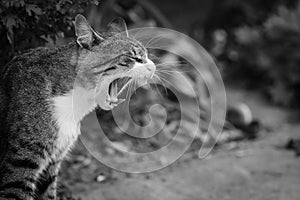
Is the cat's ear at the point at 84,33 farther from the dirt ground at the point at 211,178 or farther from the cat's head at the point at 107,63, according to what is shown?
the dirt ground at the point at 211,178

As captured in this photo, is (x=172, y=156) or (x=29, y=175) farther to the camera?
(x=172, y=156)

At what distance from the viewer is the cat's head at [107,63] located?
389 cm

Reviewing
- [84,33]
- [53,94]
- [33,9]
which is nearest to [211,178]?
[53,94]

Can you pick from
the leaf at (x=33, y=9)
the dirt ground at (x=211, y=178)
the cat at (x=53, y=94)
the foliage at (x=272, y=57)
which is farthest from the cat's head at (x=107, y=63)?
the foliage at (x=272, y=57)

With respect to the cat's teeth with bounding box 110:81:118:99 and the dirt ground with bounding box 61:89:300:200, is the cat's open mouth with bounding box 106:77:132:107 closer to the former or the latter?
the cat's teeth with bounding box 110:81:118:99

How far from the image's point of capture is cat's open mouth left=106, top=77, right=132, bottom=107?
13.1ft

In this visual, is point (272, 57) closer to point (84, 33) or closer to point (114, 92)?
point (114, 92)

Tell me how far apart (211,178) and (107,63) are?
230 centimetres

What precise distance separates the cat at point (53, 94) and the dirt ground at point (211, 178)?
1361 mm

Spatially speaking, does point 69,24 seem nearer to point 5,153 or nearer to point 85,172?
point 5,153

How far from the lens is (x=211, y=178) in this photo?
5641 mm

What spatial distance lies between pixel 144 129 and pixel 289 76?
3057 millimetres

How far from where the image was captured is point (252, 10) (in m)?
10.7

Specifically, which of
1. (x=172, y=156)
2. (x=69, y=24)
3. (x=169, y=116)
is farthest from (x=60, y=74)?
(x=169, y=116)
